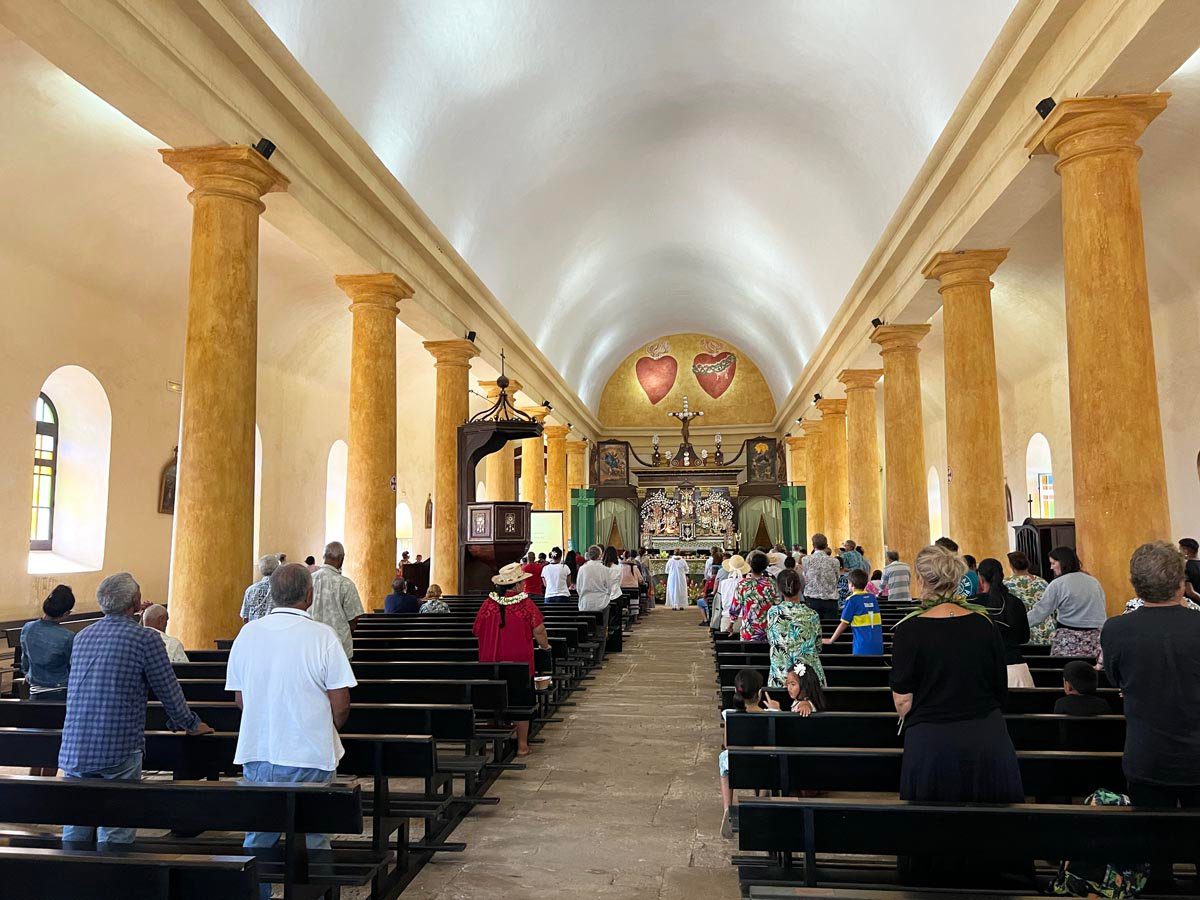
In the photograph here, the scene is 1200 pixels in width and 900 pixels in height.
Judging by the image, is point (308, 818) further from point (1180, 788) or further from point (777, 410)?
point (777, 410)

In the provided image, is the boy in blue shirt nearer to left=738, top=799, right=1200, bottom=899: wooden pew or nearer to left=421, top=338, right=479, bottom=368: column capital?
left=738, top=799, right=1200, bottom=899: wooden pew

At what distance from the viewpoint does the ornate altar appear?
100ft

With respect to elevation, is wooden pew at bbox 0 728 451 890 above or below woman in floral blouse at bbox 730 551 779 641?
below

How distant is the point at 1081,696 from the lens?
4988mm

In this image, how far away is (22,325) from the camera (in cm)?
1195

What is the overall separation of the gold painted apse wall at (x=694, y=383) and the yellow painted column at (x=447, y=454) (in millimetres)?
21133

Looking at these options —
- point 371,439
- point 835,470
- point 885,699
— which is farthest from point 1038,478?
point 885,699

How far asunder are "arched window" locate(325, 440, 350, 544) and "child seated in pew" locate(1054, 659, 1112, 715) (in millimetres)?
18976

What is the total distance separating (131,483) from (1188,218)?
15948 mm

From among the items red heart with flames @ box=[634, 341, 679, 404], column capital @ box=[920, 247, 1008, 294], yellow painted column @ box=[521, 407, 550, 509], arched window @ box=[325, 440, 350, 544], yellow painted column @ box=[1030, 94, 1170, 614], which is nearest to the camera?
yellow painted column @ box=[1030, 94, 1170, 614]

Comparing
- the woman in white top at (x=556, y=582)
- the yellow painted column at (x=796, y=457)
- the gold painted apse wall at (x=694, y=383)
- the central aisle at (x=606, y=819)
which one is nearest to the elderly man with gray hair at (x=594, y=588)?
the woman in white top at (x=556, y=582)

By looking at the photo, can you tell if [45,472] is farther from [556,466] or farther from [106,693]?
[556,466]

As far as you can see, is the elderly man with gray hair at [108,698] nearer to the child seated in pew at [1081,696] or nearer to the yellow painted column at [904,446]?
the child seated in pew at [1081,696]

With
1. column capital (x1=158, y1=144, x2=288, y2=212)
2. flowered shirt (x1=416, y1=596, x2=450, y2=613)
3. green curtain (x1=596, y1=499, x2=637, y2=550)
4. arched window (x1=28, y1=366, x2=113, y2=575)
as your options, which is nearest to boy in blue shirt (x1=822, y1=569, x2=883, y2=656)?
flowered shirt (x1=416, y1=596, x2=450, y2=613)
